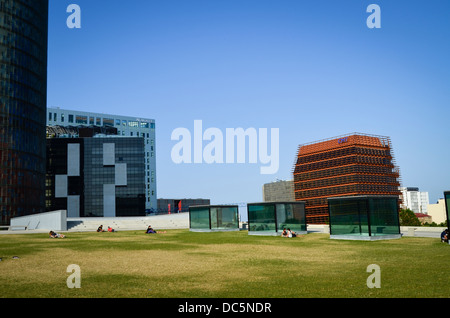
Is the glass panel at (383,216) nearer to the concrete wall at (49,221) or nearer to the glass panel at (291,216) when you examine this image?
the glass panel at (291,216)

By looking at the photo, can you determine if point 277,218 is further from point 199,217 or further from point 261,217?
point 199,217

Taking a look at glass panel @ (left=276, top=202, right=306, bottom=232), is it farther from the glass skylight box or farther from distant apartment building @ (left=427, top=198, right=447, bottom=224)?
distant apartment building @ (left=427, top=198, right=447, bottom=224)

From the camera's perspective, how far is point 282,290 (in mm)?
13453

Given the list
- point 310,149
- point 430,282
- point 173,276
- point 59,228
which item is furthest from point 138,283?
point 310,149

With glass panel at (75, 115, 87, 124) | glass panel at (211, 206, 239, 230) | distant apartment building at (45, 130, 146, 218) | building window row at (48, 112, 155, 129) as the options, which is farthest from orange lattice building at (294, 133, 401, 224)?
glass panel at (211, 206, 239, 230)

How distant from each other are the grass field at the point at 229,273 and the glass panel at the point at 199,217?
2706cm

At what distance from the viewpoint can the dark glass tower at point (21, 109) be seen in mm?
85188

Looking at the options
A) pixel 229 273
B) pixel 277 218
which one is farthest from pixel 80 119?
pixel 229 273

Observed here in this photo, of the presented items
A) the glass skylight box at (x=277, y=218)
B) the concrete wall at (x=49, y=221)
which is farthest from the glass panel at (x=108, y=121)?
the glass skylight box at (x=277, y=218)

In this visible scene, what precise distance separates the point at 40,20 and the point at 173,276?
9759 centimetres

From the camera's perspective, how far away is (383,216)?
33.0 m

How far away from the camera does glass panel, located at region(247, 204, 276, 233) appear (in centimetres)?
4169

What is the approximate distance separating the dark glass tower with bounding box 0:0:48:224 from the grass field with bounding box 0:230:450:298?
6842cm
